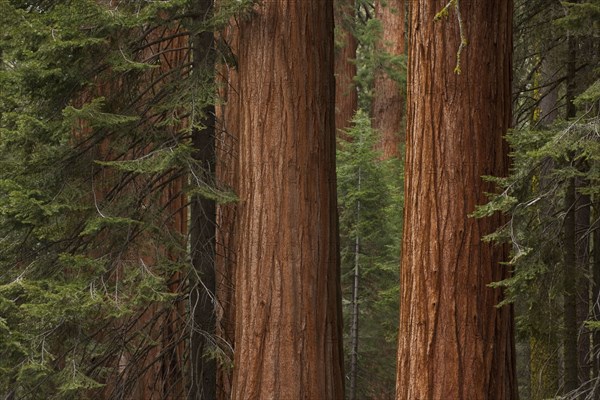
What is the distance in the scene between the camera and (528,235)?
22.4 ft

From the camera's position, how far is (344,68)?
19719mm

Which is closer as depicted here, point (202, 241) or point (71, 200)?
point (71, 200)

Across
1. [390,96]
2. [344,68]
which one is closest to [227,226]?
[390,96]

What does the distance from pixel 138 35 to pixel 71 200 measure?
68.3 inches

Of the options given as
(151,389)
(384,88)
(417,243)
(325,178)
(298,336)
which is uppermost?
(384,88)

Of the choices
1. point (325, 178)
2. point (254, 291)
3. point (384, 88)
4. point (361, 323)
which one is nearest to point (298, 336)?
point (254, 291)

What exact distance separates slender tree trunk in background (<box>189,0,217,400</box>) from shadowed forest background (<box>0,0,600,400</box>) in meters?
0.02

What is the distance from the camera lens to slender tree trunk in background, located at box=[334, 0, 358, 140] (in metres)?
18.4

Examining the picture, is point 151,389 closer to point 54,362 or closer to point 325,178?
point 54,362

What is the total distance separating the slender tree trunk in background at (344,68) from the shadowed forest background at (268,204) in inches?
313

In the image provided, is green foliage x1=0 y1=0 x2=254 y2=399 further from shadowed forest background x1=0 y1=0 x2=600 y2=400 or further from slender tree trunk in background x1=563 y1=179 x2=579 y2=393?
slender tree trunk in background x1=563 y1=179 x2=579 y2=393

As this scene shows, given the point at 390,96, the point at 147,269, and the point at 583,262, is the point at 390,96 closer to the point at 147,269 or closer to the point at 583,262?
the point at 583,262

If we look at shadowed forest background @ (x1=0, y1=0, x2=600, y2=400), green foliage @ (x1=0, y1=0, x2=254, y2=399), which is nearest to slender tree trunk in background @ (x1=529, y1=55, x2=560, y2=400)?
shadowed forest background @ (x1=0, y1=0, x2=600, y2=400)

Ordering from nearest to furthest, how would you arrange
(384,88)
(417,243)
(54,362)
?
(417,243), (54,362), (384,88)
